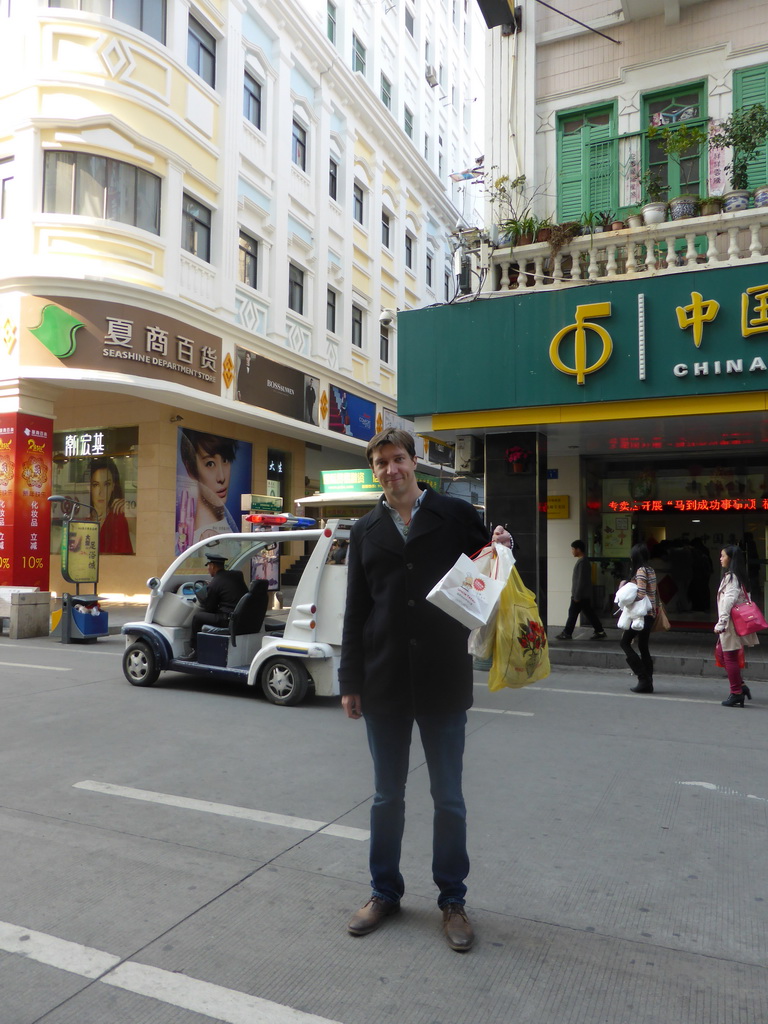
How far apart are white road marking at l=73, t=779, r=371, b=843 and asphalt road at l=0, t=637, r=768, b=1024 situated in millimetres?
20

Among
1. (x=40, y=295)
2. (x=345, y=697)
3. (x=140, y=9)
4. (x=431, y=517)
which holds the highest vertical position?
(x=140, y=9)

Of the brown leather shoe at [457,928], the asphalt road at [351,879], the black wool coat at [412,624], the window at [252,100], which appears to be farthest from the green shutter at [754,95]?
the window at [252,100]

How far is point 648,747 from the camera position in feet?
19.9

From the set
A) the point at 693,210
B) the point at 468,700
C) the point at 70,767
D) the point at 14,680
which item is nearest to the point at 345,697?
the point at 468,700

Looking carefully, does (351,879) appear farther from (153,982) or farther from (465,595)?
(465,595)

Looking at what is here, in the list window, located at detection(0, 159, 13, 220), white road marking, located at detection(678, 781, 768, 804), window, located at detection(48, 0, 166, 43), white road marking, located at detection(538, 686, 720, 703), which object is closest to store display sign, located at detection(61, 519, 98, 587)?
window, located at detection(0, 159, 13, 220)

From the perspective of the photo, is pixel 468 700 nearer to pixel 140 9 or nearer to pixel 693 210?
pixel 693 210

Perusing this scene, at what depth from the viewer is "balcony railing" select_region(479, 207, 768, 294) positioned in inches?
404

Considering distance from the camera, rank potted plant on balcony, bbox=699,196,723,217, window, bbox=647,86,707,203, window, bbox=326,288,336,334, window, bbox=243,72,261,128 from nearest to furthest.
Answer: potted plant on balcony, bbox=699,196,723,217, window, bbox=647,86,707,203, window, bbox=243,72,261,128, window, bbox=326,288,336,334

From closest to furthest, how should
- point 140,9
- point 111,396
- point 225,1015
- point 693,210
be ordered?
point 225,1015
point 693,210
point 140,9
point 111,396

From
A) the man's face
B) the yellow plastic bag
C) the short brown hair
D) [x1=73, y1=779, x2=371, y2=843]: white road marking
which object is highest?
the short brown hair

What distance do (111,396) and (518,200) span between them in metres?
11.3

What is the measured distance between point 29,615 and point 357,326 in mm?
16922

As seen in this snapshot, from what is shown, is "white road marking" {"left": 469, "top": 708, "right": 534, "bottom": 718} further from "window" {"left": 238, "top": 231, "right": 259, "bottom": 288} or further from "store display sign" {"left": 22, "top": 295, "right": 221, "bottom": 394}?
"window" {"left": 238, "top": 231, "right": 259, "bottom": 288}
